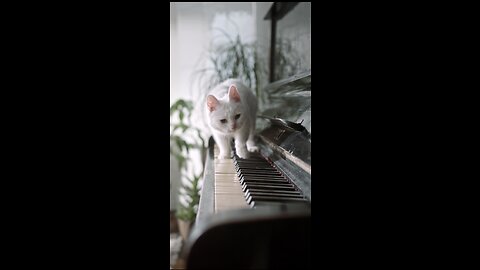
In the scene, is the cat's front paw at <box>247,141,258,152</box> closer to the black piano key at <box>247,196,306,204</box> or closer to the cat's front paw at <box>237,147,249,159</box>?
the cat's front paw at <box>237,147,249,159</box>

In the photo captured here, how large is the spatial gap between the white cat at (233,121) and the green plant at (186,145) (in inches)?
29.8

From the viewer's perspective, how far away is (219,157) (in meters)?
1.32

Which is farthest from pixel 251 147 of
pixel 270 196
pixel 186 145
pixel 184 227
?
pixel 184 227

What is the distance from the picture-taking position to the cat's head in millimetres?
1221

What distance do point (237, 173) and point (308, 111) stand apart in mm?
268

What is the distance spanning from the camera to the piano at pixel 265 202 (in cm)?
54

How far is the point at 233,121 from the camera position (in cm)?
122

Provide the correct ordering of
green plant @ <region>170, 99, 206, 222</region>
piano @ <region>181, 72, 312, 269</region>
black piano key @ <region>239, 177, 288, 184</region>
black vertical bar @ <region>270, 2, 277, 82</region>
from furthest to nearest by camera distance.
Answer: green plant @ <region>170, 99, 206, 222</region>, black vertical bar @ <region>270, 2, 277, 82</region>, black piano key @ <region>239, 177, 288, 184</region>, piano @ <region>181, 72, 312, 269</region>

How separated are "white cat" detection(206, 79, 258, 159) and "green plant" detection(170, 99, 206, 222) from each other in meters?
0.76

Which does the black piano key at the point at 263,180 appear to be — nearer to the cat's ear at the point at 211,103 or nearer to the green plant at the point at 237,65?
the cat's ear at the point at 211,103

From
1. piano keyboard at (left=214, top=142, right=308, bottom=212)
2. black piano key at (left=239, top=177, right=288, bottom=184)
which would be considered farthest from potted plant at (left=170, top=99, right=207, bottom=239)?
black piano key at (left=239, top=177, right=288, bottom=184)

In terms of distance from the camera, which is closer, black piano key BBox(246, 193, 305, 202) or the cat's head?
black piano key BBox(246, 193, 305, 202)
